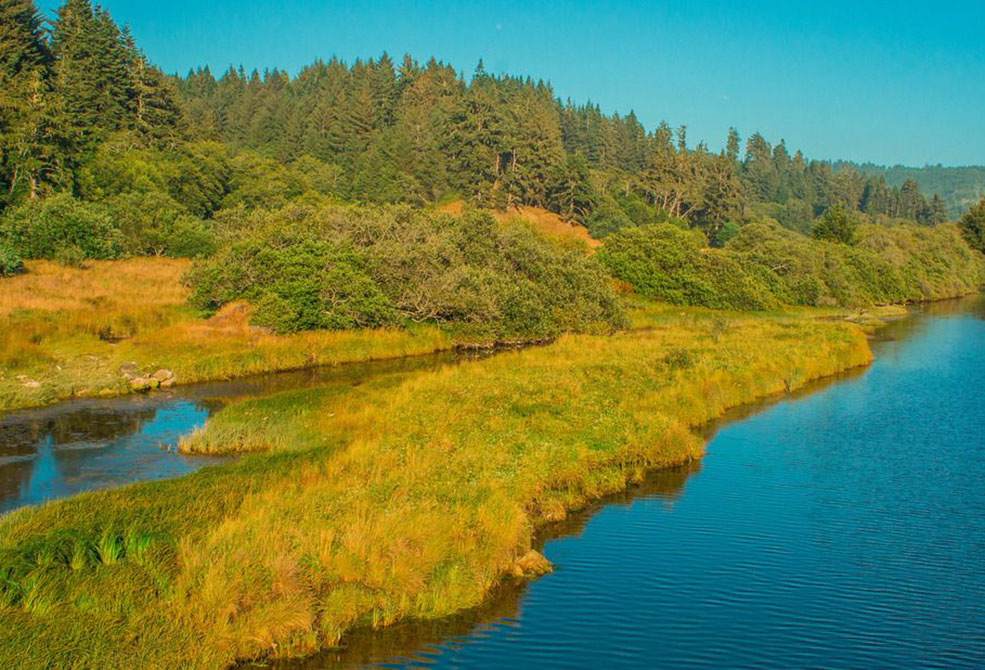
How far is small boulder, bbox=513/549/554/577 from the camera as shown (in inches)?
741

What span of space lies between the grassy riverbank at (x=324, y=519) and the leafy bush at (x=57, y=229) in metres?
36.5

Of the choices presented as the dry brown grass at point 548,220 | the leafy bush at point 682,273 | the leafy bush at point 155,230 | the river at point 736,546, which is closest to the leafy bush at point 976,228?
the dry brown grass at point 548,220

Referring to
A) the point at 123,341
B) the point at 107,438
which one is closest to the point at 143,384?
the point at 123,341

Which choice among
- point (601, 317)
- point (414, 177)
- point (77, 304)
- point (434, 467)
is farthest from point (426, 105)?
point (434, 467)

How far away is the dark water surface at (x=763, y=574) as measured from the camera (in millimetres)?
15680

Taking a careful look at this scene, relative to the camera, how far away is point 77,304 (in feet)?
156

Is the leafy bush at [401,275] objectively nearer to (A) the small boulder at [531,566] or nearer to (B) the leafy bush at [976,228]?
(A) the small boulder at [531,566]

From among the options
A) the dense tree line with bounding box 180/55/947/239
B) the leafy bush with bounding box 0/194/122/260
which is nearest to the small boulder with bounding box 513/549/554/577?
the leafy bush with bounding box 0/194/122/260

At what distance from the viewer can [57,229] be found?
6159 centimetres

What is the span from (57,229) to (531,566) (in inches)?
2199

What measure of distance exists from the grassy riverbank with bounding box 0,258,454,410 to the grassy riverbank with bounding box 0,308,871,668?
910cm

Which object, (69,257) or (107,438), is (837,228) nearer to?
(69,257)

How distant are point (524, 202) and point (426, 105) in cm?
4576

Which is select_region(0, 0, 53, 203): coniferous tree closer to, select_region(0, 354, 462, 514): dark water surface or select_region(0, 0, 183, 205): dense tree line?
select_region(0, 0, 183, 205): dense tree line
